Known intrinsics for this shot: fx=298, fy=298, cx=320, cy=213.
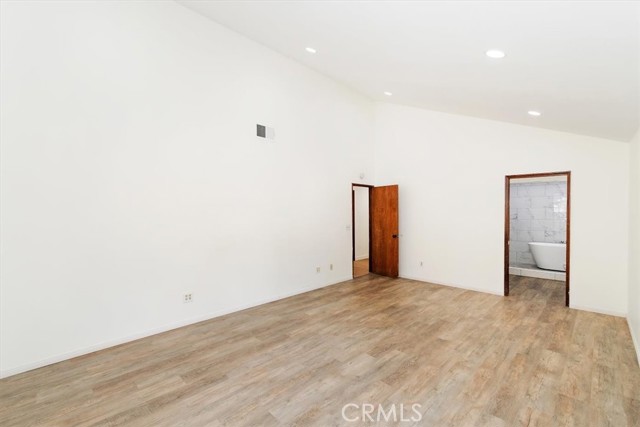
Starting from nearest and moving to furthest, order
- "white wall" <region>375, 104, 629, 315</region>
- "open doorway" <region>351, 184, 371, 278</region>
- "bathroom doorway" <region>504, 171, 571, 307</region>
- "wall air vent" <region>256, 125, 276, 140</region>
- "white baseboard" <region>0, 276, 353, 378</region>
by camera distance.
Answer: "white baseboard" <region>0, 276, 353, 378</region>, "white wall" <region>375, 104, 629, 315</region>, "wall air vent" <region>256, 125, 276, 140</region>, "bathroom doorway" <region>504, 171, 571, 307</region>, "open doorway" <region>351, 184, 371, 278</region>

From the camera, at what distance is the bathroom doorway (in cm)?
651

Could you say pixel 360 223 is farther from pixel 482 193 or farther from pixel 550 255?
pixel 550 255

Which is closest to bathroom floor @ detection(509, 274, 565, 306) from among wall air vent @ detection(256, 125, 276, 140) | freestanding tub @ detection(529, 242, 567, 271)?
freestanding tub @ detection(529, 242, 567, 271)

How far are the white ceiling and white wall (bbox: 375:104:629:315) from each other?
1.82 feet

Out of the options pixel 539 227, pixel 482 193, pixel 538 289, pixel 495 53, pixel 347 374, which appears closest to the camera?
pixel 495 53

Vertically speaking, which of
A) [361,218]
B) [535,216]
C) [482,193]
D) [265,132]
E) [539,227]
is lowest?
[539,227]

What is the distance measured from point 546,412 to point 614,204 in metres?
3.55

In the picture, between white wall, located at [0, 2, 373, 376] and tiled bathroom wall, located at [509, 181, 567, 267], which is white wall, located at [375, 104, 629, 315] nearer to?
white wall, located at [0, 2, 373, 376]

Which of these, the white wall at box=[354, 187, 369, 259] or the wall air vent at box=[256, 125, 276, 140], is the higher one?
the wall air vent at box=[256, 125, 276, 140]

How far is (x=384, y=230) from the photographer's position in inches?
259

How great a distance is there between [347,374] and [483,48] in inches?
115
